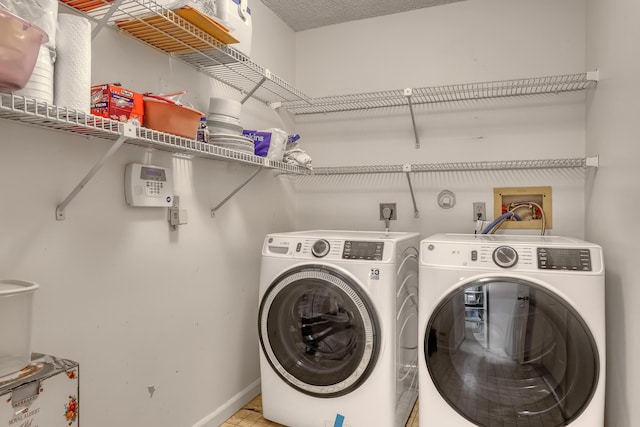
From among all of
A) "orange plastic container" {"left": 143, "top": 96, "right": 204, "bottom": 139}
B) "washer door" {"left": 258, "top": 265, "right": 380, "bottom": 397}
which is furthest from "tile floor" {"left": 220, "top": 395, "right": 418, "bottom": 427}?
"orange plastic container" {"left": 143, "top": 96, "right": 204, "bottom": 139}

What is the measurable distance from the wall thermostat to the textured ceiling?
56.2 inches

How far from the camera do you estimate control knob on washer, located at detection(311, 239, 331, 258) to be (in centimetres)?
194

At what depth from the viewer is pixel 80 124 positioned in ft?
3.51

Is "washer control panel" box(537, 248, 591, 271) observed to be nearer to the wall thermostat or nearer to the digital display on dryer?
the digital display on dryer

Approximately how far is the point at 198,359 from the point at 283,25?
84.8 inches

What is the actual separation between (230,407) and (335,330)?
0.76 metres

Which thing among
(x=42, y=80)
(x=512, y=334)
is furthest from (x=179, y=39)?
(x=512, y=334)

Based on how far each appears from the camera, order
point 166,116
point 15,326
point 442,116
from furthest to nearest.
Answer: point 442,116, point 166,116, point 15,326

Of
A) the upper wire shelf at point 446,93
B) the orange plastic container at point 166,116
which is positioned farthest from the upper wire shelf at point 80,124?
the upper wire shelf at point 446,93

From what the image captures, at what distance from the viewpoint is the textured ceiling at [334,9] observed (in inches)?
99.4

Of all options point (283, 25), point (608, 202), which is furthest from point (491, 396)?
point (283, 25)

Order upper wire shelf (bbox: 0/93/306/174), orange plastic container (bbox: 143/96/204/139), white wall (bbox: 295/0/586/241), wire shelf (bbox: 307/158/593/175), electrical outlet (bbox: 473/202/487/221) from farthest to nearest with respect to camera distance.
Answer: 1. electrical outlet (bbox: 473/202/487/221)
2. white wall (bbox: 295/0/586/241)
3. wire shelf (bbox: 307/158/593/175)
4. orange plastic container (bbox: 143/96/204/139)
5. upper wire shelf (bbox: 0/93/306/174)

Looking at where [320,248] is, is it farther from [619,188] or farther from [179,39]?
[619,188]

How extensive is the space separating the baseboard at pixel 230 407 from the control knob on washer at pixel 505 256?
5.02 feet
